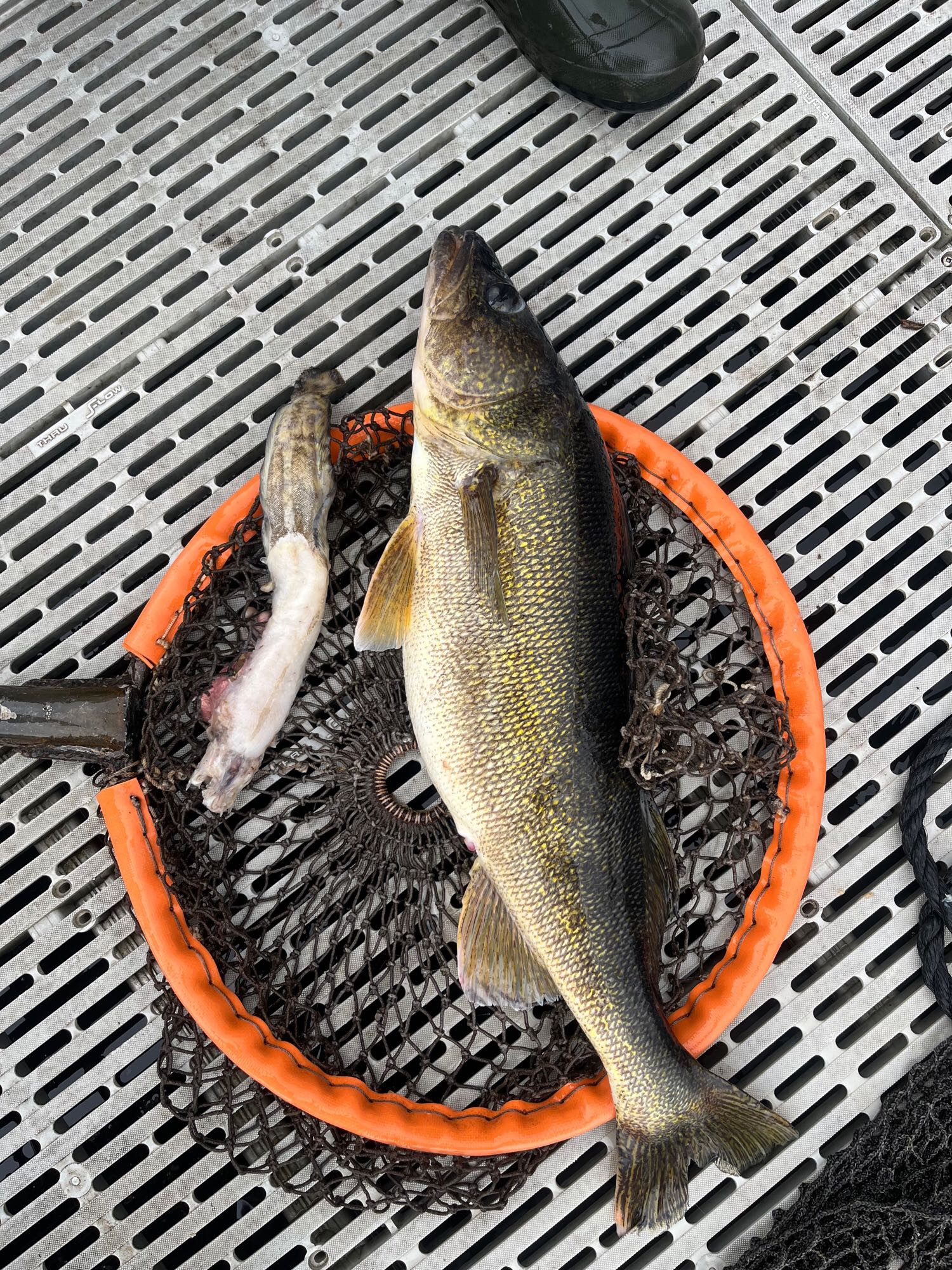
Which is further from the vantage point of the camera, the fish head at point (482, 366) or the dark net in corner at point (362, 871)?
the dark net in corner at point (362, 871)

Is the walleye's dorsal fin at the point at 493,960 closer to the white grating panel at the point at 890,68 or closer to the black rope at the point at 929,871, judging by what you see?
the black rope at the point at 929,871

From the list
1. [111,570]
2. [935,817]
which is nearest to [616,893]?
[935,817]

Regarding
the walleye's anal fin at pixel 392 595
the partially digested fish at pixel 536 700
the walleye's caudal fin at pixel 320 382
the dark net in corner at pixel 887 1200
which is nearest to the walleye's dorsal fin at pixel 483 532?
the partially digested fish at pixel 536 700

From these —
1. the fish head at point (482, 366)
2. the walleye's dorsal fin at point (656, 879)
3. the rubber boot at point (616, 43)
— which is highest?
the rubber boot at point (616, 43)

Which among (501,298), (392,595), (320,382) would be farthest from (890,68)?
(392,595)

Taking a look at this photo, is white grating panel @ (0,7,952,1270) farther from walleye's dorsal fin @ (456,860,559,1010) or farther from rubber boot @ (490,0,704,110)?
walleye's dorsal fin @ (456,860,559,1010)

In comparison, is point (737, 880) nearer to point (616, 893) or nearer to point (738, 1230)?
point (616, 893)
